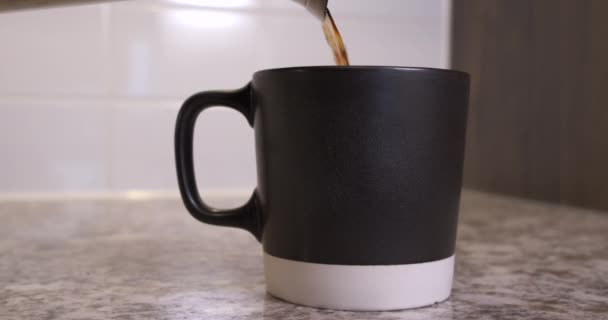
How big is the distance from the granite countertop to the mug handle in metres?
0.04

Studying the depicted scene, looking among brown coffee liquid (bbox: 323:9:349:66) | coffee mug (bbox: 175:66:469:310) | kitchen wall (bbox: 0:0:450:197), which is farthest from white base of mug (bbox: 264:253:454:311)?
kitchen wall (bbox: 0:0:450:197)

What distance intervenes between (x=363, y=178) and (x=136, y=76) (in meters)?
0.71

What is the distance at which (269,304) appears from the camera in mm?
368

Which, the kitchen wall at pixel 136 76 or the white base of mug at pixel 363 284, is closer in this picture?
the white base of mug at pixel 363 284


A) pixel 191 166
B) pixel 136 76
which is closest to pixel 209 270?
pixel 191 166

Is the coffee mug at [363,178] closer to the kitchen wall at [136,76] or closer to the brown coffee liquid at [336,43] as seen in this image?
the brown coffee liquid at [336,43]

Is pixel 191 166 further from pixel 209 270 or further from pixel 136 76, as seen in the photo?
pixel 136 76

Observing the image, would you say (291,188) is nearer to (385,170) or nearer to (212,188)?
(385,170)

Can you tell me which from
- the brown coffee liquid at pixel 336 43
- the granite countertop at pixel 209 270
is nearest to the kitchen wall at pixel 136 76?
the granite countertop at pixel 209 270

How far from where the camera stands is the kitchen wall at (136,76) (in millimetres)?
919

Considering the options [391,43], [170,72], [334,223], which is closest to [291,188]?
[334,223]

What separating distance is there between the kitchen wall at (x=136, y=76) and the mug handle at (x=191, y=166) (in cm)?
61

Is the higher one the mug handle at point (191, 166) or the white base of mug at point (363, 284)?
the mug handle at point (191, 166)

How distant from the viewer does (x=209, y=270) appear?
46 cm
